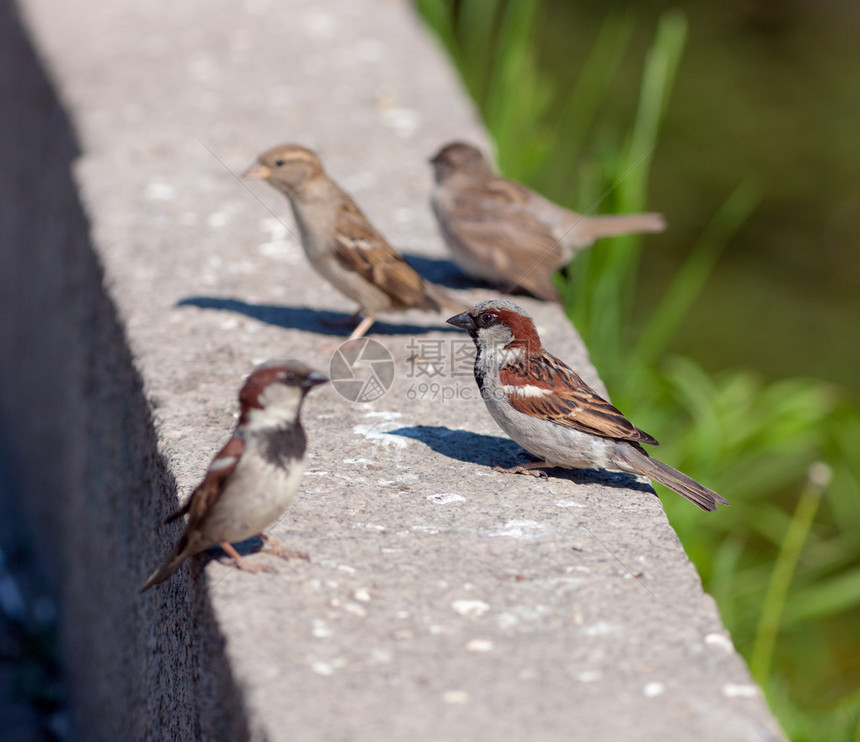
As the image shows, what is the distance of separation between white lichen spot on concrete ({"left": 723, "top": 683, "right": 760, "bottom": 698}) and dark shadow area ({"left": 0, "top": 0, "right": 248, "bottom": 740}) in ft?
2.78

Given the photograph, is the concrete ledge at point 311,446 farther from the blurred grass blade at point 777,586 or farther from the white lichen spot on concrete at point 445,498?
the blurred grass blade at point 777,586

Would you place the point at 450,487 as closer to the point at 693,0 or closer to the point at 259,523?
the point at 259,523

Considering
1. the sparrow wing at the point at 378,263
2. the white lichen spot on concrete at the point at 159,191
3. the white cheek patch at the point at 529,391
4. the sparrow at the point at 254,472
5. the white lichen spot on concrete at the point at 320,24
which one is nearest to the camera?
the sparrow at the point at 254,472

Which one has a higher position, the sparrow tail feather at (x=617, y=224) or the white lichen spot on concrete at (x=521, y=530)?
the white lichen spot on concrete at (x=521, y=530)

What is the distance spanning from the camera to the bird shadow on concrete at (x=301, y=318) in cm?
362

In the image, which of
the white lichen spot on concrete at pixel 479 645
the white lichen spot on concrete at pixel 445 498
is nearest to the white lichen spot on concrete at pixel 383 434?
the white lichen spot on concrete at pixel 445 498

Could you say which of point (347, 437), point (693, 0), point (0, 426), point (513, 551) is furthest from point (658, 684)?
point (693, 0)

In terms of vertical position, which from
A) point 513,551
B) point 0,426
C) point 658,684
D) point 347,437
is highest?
point 658,684

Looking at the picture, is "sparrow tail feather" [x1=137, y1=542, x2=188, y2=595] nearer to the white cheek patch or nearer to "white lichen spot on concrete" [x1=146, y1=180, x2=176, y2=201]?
the white cheek patch

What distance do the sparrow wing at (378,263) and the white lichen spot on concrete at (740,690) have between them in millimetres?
1886

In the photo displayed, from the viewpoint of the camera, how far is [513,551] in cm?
235

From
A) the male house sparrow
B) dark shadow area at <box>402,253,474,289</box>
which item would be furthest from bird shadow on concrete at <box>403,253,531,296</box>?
the male house sparrow

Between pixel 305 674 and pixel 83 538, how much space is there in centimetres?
216

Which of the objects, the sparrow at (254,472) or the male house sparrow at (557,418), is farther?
the male house sparrow at (557,418)
